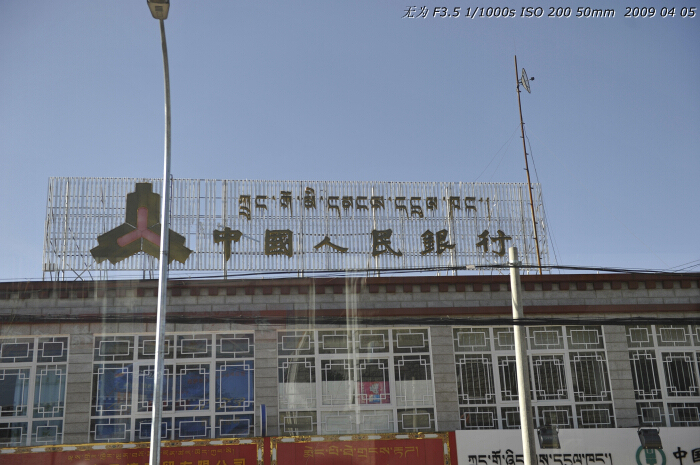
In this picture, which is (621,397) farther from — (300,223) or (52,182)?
(52,182)

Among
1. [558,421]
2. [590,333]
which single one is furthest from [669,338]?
[558,421]

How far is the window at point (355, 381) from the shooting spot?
1523cm

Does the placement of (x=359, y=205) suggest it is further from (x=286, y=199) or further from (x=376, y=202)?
(x=286, y=199)

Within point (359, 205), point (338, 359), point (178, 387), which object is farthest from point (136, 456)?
point (359, 205)

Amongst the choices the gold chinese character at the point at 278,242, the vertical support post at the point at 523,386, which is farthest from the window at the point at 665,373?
the gold chinese character at the point at 278,242

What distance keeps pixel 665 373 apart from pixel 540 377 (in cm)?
305

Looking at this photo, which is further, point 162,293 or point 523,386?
point 523,386

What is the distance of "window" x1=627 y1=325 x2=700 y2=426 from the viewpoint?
15.7 metres

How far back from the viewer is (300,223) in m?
17.5

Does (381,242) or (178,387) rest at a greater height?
(381,242)

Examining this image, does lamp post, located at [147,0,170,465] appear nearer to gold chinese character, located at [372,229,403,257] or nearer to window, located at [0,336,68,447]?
window, located at [0,336,68,447]

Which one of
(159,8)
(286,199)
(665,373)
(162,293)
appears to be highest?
(159,8)

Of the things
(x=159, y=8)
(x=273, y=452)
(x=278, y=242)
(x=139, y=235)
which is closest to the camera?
(x=159, y=8)

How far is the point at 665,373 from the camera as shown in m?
16.0
